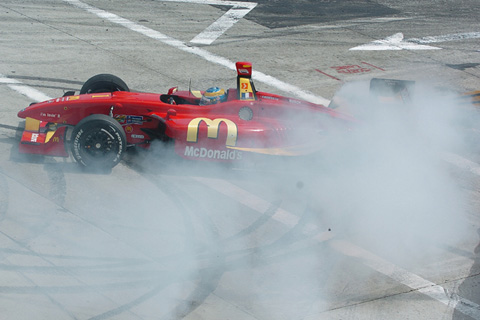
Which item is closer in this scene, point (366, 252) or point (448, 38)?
point (366, 252)

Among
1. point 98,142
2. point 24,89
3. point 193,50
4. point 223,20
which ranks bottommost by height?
point 98,142

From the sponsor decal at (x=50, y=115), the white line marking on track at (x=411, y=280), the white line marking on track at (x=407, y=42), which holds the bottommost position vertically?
the white line marking on track at (x=411, y=280)

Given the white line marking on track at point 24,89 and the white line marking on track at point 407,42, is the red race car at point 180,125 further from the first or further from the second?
the white line marking on track at point 407,42

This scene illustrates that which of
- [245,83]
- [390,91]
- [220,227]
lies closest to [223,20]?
[390,91]

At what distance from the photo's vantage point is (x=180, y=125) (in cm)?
947

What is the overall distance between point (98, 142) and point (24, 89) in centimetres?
385

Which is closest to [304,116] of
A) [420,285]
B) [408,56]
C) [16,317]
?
[420,285]

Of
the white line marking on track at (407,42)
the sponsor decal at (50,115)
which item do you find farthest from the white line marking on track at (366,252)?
the white line marking on track at (407,42)

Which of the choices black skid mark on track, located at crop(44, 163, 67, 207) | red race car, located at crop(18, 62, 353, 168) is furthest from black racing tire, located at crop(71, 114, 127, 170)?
black skid mark on track, located at crop(44, 163, 67, 207)

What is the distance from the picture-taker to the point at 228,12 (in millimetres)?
18516

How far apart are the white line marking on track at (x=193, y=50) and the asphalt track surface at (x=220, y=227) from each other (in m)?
0.09

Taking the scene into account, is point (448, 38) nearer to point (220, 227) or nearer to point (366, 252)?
point (366, 252)

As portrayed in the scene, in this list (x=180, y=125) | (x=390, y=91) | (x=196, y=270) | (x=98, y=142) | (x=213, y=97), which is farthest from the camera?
(x=390, y=91)

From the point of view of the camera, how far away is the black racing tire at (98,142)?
911 cm
